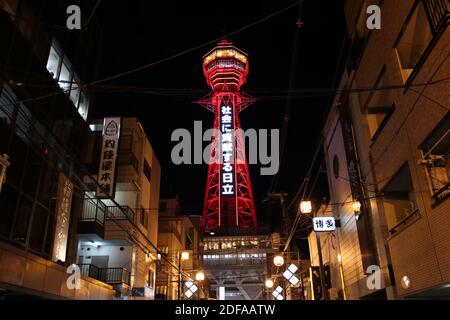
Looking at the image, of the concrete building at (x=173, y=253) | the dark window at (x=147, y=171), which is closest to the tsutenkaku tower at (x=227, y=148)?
the concrete building at (x=173, y=253)

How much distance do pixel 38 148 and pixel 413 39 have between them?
529 inches

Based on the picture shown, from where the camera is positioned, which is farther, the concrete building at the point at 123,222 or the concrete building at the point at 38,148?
the concrete building at the point at 123,222

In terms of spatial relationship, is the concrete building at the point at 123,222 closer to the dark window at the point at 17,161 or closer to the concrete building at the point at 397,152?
the dark window at the point at 17,161

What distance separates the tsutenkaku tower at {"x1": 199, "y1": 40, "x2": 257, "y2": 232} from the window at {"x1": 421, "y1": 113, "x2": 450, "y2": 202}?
137 feet

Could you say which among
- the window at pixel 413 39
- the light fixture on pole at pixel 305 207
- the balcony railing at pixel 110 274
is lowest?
the balcony railing at pixel 110 274

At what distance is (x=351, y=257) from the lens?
1838 centimetres

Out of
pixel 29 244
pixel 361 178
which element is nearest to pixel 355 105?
pixel 361 178

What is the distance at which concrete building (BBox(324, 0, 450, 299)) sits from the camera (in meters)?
9.77

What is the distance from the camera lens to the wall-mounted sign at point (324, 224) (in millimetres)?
19375

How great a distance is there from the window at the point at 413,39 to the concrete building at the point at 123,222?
47.2 ft

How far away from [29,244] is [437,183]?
12963 mm

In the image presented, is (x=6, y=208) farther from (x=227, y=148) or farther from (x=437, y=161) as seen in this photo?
(x=227, y=148)

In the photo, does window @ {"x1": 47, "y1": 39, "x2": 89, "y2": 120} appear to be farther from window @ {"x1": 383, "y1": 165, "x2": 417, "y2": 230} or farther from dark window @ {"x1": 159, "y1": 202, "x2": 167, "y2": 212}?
dark window @ {"x1": 159, "y1": 202, "x2": 167, "y2": 212}

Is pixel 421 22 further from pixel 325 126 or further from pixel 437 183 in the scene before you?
pixel 325 126
